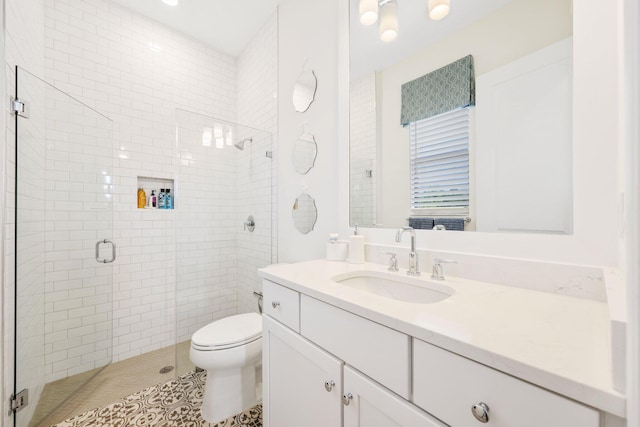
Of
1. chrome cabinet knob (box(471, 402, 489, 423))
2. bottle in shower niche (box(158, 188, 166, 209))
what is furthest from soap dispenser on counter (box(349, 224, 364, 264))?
bottle in shower niche (box(158, 188, 166, 209))

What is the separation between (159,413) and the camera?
5.24 ft

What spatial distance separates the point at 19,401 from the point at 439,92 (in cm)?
271

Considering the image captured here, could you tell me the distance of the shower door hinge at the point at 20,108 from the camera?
136cm

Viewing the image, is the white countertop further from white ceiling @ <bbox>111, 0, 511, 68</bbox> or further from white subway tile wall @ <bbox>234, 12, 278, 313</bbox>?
white subway tile wall @ <bbox>234, 12, 278, 313</bbox>

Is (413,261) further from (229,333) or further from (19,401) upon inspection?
(19,401)

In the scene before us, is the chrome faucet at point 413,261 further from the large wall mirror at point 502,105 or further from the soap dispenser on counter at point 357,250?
the soap dispenser on counter at point 357,250

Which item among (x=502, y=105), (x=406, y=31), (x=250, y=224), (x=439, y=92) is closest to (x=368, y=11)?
(x=406, y=31)

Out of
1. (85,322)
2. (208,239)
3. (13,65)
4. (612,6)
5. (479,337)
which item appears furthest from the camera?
(208,239)

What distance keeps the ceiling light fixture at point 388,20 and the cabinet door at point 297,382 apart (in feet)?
5.27

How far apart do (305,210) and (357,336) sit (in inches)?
49.5

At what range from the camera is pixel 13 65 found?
1.39 metres

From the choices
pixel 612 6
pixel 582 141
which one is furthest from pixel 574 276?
pixel 612 6

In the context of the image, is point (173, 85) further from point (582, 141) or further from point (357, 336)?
point (582, 141)

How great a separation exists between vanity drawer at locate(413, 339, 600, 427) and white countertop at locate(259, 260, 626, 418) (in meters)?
0.02
